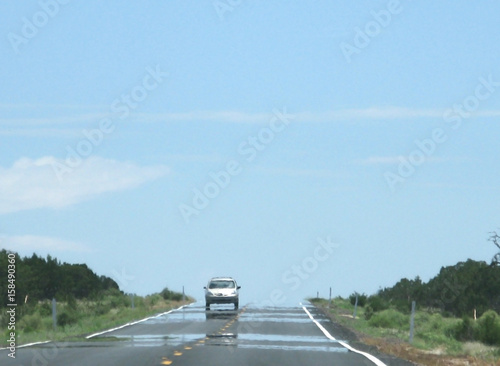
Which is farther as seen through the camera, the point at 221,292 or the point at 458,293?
the point at 458,293

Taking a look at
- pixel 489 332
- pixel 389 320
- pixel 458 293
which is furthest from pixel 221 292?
pixel 489 332

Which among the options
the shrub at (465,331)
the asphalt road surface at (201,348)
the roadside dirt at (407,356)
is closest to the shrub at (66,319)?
the asphalt road surface at (201,348)

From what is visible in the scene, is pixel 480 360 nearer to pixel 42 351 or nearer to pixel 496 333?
pixel 42 351

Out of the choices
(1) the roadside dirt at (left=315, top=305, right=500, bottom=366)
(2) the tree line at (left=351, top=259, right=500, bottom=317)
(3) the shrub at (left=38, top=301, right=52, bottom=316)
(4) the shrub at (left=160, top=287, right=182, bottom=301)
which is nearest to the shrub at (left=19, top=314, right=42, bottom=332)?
(3) the shrub at (left=38, top=301, right=52, bottom=316)

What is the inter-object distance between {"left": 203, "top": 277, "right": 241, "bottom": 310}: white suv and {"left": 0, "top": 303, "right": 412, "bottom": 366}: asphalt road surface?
1820 centimetres

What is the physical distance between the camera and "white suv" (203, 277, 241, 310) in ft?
181

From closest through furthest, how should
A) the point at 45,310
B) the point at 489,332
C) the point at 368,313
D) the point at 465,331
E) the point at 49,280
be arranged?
1. the point at 489,332
2. the point at 465,331
3. the point at 368,313
4. the point at 45,310
5. the point at 49,280

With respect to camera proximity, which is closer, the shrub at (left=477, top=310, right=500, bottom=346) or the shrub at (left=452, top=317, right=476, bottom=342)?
the shrub at (left=477, top=310, right=500, bottom=346)

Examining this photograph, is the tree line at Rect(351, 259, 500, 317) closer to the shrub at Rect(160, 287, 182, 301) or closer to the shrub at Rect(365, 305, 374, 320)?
the shrub at Rect(365, 305, 374, 320)

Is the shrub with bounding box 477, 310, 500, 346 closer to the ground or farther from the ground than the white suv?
closer to the ground

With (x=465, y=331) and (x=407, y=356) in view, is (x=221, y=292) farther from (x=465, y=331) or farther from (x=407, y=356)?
(x=407, y=356)

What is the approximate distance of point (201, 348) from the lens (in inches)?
941

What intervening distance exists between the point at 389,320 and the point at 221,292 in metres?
13.2

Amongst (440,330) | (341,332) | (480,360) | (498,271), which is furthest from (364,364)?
(498,271)
